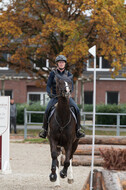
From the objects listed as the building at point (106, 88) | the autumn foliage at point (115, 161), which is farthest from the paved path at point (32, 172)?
the building at point (106, 88)

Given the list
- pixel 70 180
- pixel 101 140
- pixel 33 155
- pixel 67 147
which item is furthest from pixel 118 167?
pixel 33 155

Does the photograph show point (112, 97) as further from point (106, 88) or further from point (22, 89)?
point (22, 89)

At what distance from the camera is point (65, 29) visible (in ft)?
66.5

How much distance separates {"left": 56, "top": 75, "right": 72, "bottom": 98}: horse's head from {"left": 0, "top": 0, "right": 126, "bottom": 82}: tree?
12.3m

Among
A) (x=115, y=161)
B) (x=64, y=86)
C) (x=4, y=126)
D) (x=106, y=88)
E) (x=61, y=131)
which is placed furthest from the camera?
(x=106, y=88)

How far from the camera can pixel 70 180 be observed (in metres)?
9.25

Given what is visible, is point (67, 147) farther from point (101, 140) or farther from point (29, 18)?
point (29, 18)

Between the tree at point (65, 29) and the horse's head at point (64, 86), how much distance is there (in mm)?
12268

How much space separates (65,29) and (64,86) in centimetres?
1255

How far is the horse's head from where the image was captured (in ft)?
26.3

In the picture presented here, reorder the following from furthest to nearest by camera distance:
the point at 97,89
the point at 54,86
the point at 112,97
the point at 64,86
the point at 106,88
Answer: the point at 112,97 < the point at 106,88 < the point at 97,89 < the point at 54,86 < the point at 64,86

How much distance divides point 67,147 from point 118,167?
2.40m

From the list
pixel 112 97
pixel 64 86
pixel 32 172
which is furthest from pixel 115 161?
pixel 112 97

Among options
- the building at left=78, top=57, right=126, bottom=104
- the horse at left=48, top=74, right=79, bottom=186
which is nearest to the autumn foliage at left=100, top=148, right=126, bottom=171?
the horse at left=48, top=74, right=79, bottom=186
